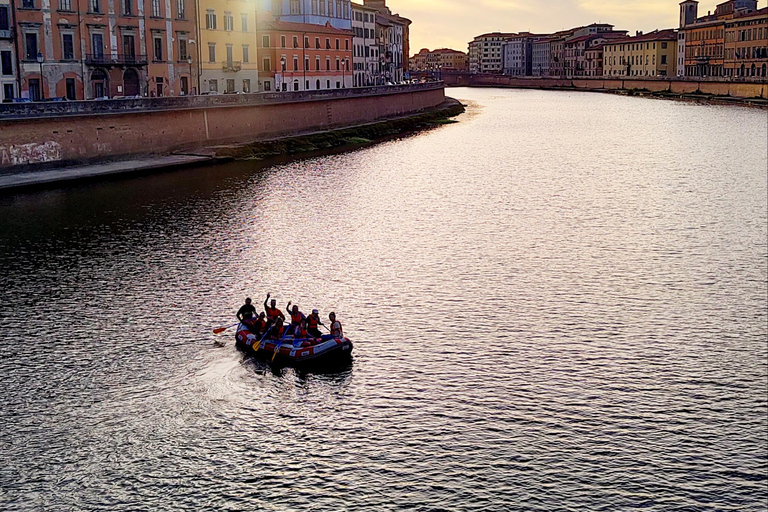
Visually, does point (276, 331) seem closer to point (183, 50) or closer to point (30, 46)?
point (30, 46)

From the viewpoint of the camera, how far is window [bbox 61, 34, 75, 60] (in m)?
65.7

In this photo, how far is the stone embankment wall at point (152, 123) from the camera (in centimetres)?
5575

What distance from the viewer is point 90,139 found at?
199ft

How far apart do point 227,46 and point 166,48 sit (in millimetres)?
10946

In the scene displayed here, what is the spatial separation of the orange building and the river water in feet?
141

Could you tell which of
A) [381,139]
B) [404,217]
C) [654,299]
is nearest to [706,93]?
[381,139]

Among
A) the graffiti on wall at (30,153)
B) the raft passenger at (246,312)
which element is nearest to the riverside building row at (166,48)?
the graffiti on wall at (30,153)

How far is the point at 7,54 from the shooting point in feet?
205

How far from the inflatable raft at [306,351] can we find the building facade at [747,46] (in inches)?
5204

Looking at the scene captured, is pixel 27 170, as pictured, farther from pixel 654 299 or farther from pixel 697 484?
pixel 697 484

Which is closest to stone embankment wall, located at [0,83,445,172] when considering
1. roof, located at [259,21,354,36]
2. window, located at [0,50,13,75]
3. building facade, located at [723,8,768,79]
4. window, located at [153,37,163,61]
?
window, located at [153,37,163,61]

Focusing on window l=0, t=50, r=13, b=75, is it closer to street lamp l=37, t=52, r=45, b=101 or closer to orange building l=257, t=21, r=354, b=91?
street lamp l=37, t=52, r=45, b=101

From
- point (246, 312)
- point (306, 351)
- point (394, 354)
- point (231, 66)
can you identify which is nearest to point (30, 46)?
point (231, 66)

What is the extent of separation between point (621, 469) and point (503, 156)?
59.0m
